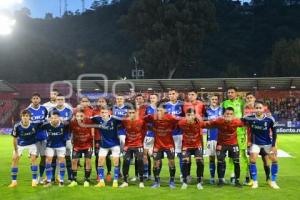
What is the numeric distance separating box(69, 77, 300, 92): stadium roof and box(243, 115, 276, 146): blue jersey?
24341mm

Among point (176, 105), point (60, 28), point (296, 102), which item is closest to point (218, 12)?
point (60, 28)

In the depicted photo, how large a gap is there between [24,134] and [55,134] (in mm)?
806

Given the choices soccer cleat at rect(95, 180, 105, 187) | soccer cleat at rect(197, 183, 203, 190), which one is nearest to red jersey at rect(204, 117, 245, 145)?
soccer cleat at rect(197, 183, 203, 190)

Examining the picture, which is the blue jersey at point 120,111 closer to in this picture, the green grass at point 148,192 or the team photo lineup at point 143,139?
the team photo lineup at point 143,139

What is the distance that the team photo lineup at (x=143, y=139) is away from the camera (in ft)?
39.1

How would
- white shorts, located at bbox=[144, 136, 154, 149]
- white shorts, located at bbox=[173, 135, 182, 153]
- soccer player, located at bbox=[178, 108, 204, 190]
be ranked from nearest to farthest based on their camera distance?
soccer player, located at bbox=[178, 108, 204, 190]
white shorts, located at bbox=[173, 135, 182, 153]
white shorts, located at bbox=[144, 136, 154, 149]

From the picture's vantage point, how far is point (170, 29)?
6400cm

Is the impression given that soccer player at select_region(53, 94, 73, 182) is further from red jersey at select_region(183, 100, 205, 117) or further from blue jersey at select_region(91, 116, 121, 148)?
red jersey at select_region(183, 100, 205, 117)

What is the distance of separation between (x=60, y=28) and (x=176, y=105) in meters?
82.6

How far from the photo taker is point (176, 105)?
42.6 feet

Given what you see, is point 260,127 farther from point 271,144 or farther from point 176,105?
point 176,105

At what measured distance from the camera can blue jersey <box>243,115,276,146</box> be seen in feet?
39.6

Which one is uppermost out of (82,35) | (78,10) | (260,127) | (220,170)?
(78,10)

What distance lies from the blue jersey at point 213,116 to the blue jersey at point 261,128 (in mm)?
1085
